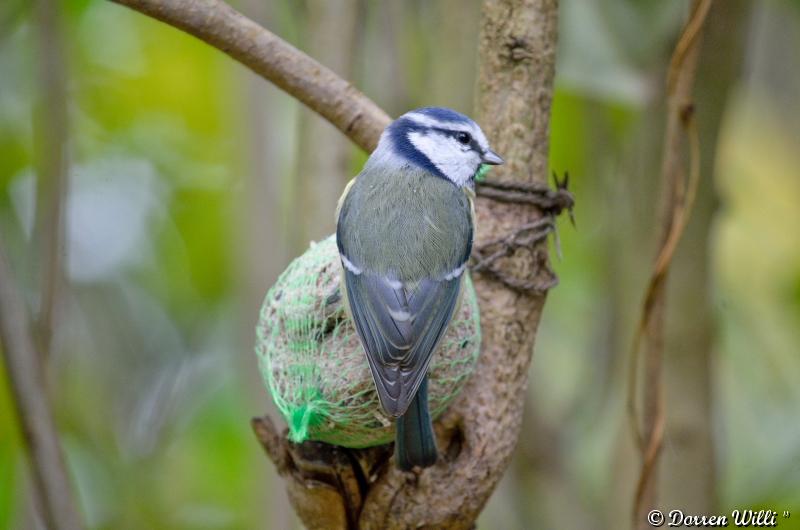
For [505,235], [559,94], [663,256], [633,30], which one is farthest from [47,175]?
[559,94]

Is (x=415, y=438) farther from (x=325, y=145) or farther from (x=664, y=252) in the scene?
(x=325, y=145)

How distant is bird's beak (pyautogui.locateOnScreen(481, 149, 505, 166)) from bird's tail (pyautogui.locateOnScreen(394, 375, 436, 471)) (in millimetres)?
375

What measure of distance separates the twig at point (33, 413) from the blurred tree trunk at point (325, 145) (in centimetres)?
54

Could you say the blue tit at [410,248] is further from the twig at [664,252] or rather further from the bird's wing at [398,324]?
the twig at [664,252]

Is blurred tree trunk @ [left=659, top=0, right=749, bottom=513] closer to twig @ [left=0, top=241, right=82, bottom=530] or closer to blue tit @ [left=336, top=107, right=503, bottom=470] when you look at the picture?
blue tit @ [left=336, top=107, right=503, bottom=470]

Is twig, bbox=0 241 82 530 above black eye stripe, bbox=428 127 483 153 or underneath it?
underneath

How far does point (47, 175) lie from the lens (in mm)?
1822

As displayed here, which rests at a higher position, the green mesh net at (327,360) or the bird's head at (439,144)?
the bird's head at (439,144)

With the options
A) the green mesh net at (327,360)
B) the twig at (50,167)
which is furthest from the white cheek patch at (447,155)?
the twig at (50,167)

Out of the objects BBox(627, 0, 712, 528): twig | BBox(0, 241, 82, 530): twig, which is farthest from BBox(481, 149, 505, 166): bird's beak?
BBox(0, 241, 82, 530): twig

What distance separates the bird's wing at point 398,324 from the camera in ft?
4.11

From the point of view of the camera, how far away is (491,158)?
1.49 m

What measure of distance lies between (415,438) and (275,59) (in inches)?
24.0

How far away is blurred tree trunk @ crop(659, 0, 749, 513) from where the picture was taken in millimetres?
1901
